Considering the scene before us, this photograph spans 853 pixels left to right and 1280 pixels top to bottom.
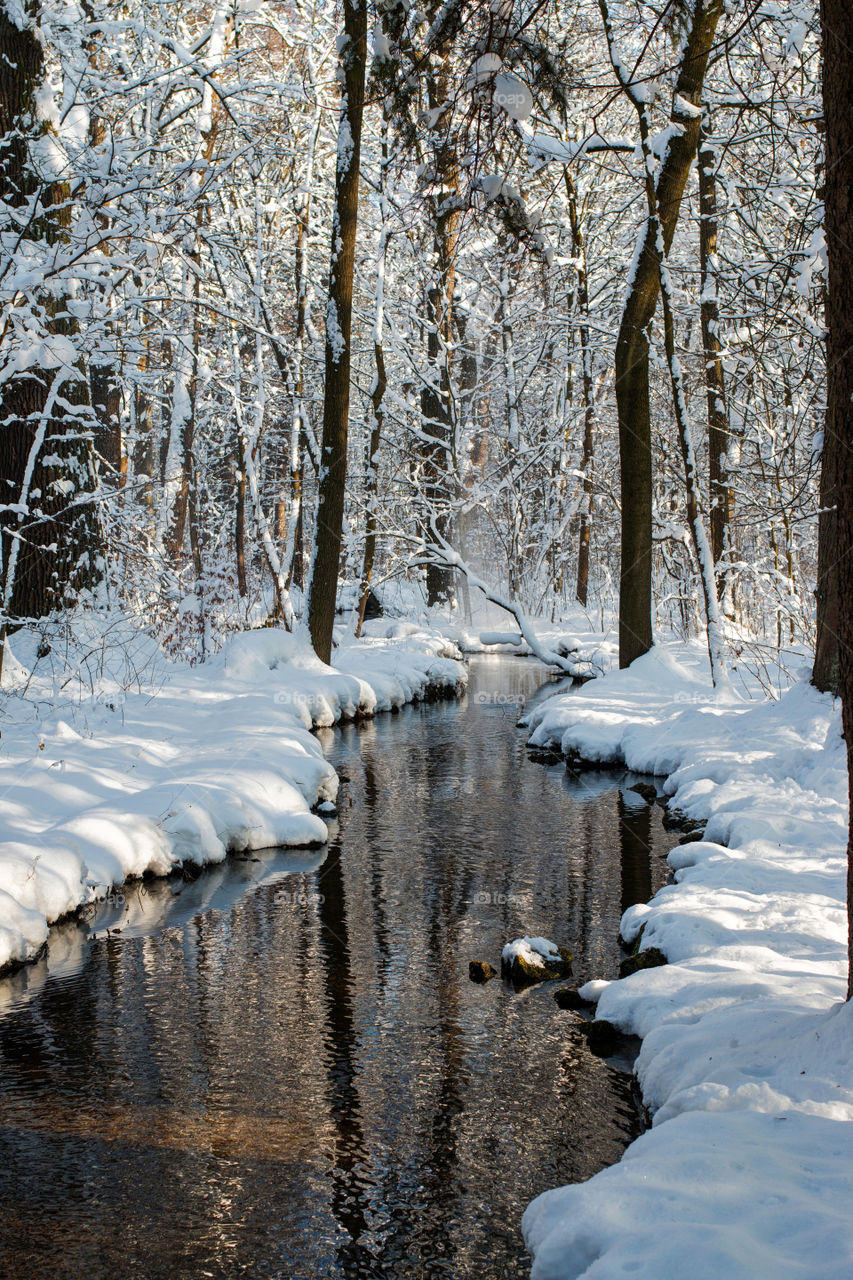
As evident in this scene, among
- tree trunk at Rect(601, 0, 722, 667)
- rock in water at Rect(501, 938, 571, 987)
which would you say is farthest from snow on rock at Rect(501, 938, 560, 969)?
tree trunk at Rect(601, 0, 722, 667)

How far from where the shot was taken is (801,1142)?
300 cm

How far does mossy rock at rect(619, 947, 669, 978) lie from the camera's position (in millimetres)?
5273

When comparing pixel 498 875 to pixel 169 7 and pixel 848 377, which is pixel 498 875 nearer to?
pixel 848 377

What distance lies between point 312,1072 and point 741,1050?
1915 mm

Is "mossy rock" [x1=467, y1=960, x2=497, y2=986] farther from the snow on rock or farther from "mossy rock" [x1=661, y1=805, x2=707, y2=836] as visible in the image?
"mossy rock" [x1=661, y1=805, x2=707, y2=836]

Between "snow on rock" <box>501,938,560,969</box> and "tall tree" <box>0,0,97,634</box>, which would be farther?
"tall tree" <box>0,0,97,634</box>

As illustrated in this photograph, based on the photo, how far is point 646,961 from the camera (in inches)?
208

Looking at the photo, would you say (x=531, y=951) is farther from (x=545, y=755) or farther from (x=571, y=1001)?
(x=545, y=755)

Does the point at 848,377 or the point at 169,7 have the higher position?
the point at 169,7

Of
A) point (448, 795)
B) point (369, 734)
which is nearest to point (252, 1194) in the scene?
point (448, 795)

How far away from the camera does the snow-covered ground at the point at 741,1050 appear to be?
8.51ft

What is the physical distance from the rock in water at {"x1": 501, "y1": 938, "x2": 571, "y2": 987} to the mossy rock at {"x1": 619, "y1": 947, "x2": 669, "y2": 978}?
0.39 meters

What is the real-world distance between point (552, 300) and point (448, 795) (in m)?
16.1

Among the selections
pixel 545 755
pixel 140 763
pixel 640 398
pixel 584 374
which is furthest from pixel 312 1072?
pixel 584 374
